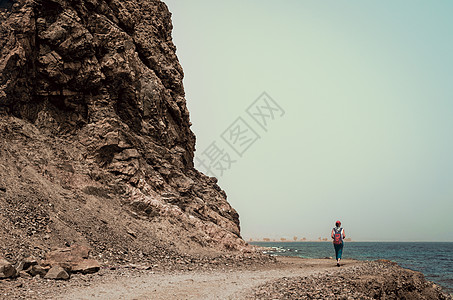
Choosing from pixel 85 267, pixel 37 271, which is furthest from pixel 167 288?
pixel 37 271

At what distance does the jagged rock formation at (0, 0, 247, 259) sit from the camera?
20.0 meters

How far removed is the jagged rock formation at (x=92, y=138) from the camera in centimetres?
1995

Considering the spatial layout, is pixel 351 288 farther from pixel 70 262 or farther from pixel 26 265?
pixel 26 265

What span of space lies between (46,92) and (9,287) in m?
20.7

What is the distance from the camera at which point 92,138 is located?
89.9 feet

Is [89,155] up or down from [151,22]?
down

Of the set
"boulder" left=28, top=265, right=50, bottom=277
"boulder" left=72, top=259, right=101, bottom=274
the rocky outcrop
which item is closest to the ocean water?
the rocky outcrop

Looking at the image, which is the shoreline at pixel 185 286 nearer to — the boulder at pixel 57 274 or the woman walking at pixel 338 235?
the boulder at pixel 57 274

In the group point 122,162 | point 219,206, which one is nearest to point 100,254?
point 122,162

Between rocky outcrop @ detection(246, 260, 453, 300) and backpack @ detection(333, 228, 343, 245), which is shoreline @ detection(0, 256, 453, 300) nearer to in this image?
rocky outcrop @ detection(246, 260, 453, 300)

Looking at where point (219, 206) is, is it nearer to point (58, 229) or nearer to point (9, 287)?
point (58, 229)

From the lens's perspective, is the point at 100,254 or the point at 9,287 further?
the point at 100,254

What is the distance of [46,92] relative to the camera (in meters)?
26.7

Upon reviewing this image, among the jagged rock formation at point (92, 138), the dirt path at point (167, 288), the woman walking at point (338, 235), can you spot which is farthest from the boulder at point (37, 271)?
the woman walking at point (338, 235)
